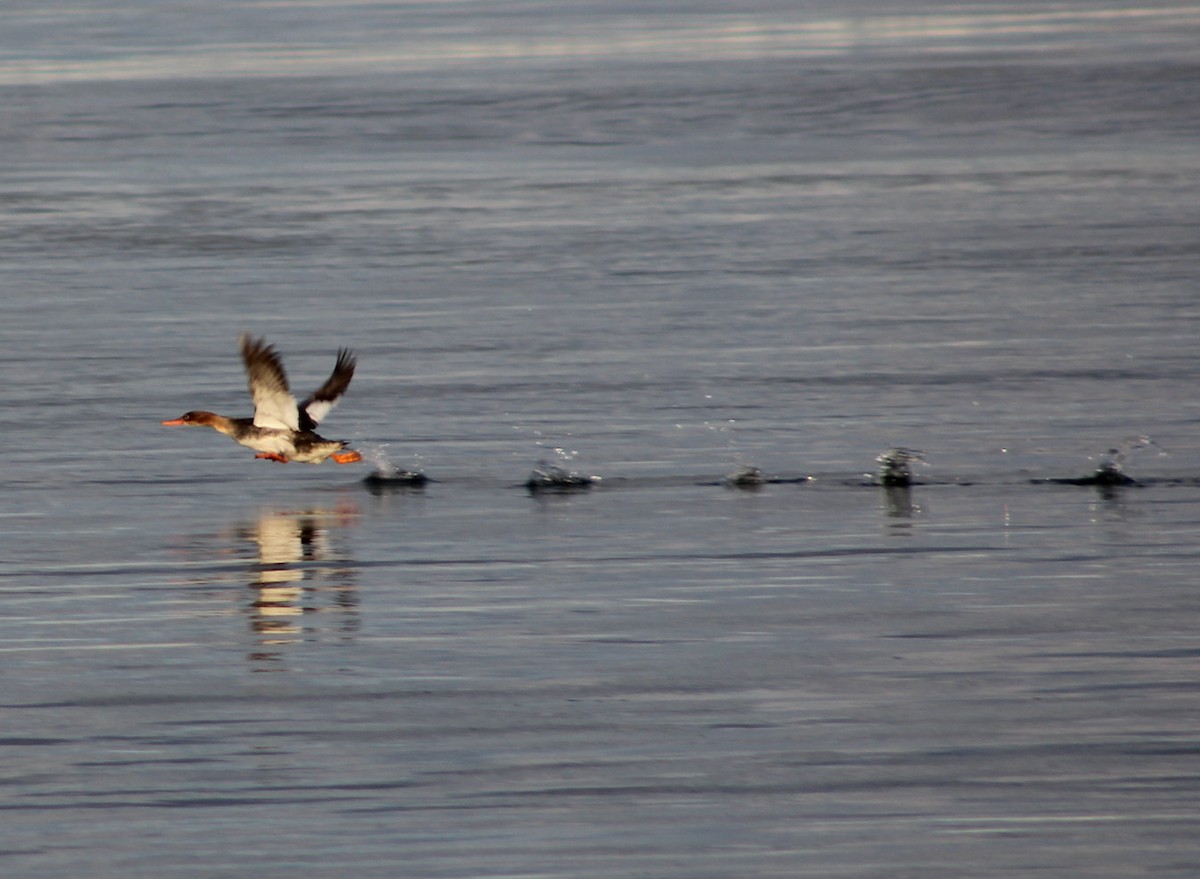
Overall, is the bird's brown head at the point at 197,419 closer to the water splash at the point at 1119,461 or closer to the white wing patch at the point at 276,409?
the white wing patch at the point at 276,409

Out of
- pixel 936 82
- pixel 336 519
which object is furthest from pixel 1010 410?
pixel 936 82

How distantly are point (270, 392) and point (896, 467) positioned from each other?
3.38 metres

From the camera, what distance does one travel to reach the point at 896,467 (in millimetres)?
12062

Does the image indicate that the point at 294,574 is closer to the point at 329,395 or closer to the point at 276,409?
the point at 276,409

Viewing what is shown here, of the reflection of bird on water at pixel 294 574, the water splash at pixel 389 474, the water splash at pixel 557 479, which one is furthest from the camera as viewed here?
the water splash at pixel 389 474

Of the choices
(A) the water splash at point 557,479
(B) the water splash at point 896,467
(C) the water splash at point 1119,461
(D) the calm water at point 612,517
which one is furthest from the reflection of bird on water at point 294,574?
(C) the water splash at point 1119,461

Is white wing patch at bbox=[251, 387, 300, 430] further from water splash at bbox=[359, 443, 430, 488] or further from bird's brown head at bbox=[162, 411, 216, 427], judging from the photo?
water splash at bbox=[359, 443, 430, 488]

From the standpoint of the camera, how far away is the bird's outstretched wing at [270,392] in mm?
11906

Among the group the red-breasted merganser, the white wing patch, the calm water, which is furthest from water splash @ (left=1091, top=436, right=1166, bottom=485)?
the white wing patch

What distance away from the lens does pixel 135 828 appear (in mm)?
7121

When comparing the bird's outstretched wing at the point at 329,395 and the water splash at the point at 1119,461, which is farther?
the bird's outstretched wing at the point at 329,395

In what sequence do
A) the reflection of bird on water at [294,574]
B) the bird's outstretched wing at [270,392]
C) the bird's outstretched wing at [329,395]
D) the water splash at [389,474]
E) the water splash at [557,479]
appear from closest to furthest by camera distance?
the reflection of bird on water at [294,574]
the bird's outstretched wing at [270,392]
the water splash at [557,479]
the bird's outstretched wing at [329,395]
the water splash at [389,474]

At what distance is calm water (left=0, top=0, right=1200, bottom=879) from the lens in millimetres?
7258

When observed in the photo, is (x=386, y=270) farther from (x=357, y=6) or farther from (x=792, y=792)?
(x=357, y=6)
